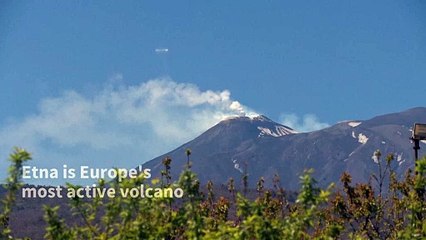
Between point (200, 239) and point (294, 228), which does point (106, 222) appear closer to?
point (200, 239)

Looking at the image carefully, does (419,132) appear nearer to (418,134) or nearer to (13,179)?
(418,134)

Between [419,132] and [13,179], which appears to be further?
[419,132]

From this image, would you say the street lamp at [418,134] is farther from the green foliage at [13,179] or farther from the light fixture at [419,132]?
the green foliage at [13,179]

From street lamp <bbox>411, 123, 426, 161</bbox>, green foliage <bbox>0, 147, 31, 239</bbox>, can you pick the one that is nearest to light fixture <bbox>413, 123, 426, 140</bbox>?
street lamp <bbox>411, 123, 426, 161</bbox>

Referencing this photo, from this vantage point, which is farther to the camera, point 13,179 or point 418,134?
point 418,134

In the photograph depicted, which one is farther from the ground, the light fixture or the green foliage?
the light fixture

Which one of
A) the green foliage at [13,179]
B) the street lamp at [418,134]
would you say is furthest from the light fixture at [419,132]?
the green foliage at [13,179]

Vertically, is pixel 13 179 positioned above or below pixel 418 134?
below

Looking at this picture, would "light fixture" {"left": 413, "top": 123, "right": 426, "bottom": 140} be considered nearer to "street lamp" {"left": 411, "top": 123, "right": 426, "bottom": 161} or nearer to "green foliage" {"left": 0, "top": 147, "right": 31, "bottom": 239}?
"street lamp" {"left": 411, "top": 123, "right": 426, "bottom": 161}

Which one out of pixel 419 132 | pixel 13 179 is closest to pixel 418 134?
pixel 419 132

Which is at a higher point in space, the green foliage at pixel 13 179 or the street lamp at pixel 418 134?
the street lamp at pixel 418 134

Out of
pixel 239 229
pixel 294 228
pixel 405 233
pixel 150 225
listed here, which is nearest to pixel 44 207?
pixel 150 225
